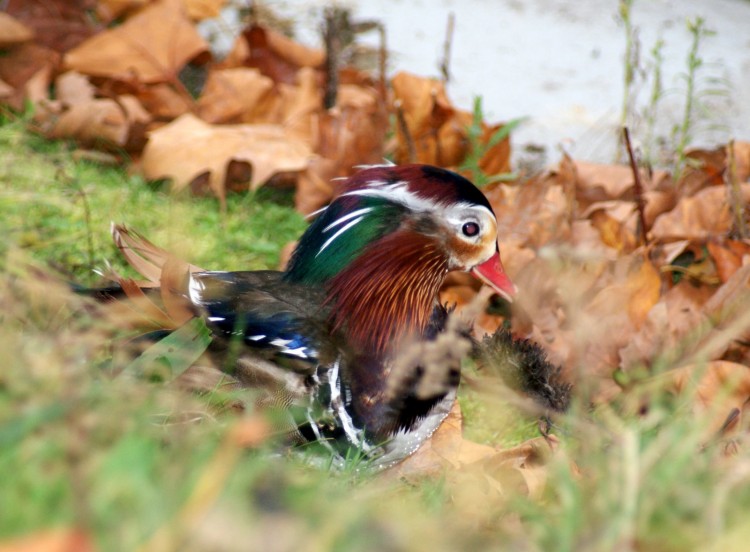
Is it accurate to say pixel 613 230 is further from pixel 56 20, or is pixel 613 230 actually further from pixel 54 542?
pixel 54 542

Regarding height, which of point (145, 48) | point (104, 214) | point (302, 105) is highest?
point (145, 48)

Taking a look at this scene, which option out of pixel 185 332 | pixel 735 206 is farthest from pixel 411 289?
pixel 735 206

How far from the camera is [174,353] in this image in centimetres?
172

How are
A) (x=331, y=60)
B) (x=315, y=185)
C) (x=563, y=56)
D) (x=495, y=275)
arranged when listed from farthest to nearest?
(x=563, y=56)
(x=331, y=60)
(x=315, y=185)
(x=495, y=275)

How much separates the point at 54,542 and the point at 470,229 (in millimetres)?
1323

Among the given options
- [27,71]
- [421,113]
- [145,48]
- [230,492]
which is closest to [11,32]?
[27,71]

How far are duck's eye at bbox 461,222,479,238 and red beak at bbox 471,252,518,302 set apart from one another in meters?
0.10

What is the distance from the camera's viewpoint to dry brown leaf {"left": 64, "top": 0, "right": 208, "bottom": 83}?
3.07 meters

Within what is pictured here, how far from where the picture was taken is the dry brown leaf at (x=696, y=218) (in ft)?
8.61

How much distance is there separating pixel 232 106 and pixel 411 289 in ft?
4.19

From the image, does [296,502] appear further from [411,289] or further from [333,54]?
[333,54]

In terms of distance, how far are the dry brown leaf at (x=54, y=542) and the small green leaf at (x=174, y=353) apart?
2.66ft

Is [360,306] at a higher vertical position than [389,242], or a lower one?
lower

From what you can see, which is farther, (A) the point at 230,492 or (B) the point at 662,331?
(B) the point at 662,331
